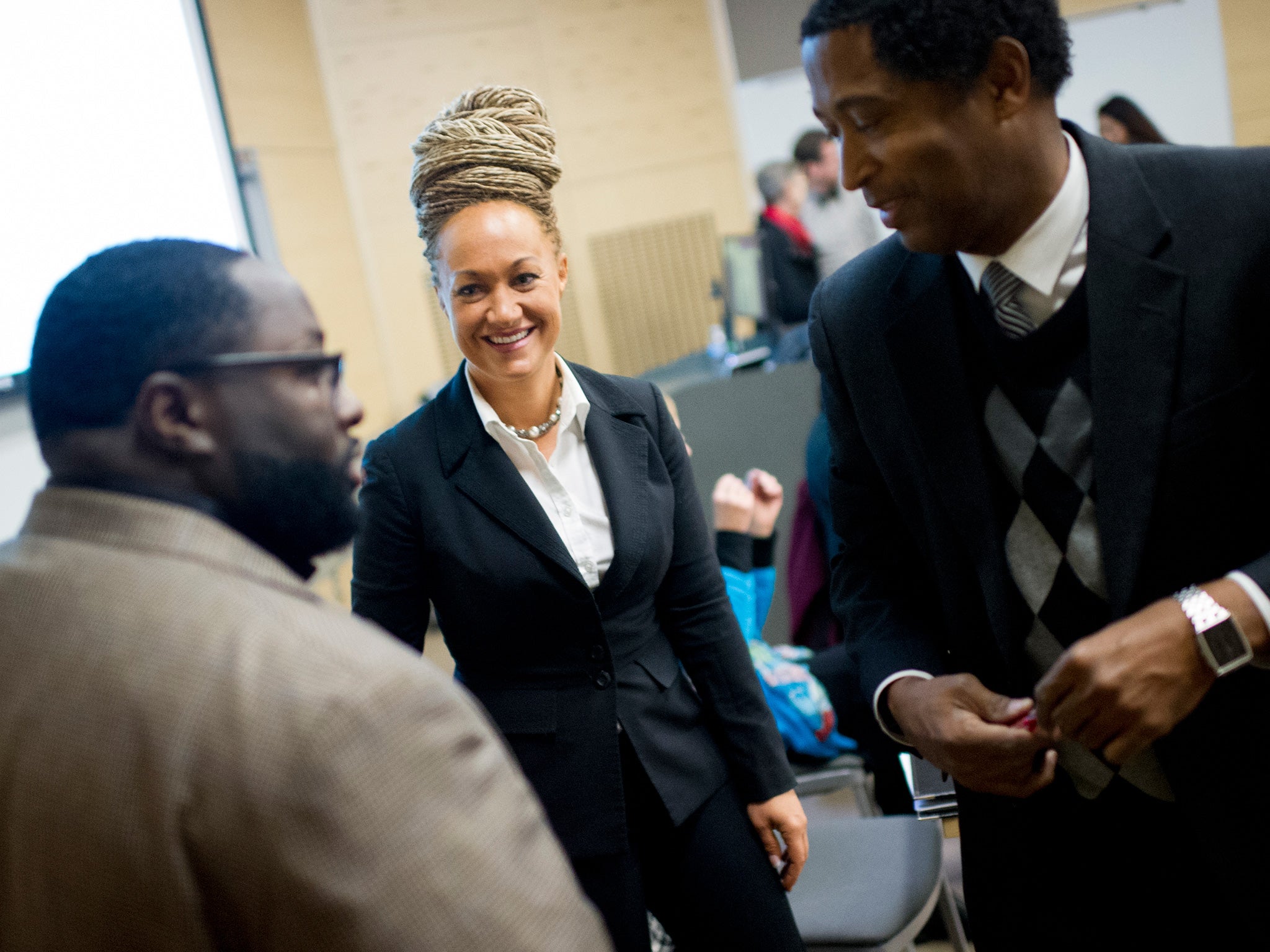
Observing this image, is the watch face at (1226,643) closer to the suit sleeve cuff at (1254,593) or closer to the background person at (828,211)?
the suit sleeve cuff at (1254,593)

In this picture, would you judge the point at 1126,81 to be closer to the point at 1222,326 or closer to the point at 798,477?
the point at 798,477

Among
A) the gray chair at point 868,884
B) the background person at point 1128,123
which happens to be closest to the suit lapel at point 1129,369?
the gray chair at point 868,884

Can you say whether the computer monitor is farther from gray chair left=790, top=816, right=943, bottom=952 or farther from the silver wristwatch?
the silver wristwatch

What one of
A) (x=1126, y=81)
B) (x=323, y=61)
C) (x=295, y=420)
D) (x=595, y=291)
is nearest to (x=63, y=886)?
(x=295, y=420)

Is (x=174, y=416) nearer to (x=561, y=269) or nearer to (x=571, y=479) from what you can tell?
(x=571, y=479)

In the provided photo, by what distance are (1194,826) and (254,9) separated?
556 centimetres

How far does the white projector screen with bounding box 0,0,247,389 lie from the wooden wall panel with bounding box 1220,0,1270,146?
678 centimetres

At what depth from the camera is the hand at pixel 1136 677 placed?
3.00 feet

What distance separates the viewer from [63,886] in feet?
2.17

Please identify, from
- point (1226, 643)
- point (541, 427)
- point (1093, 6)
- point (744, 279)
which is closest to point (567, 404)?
point (541, 427)

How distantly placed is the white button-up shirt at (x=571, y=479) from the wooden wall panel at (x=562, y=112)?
5.01 metres

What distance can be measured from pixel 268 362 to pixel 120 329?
0.11 m

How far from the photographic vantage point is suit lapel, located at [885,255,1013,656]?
3.66 ft

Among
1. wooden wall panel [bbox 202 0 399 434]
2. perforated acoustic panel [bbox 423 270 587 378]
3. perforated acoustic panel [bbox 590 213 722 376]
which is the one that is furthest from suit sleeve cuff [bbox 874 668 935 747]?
perforated acoustic panel [bbox 590 213 722 376]
